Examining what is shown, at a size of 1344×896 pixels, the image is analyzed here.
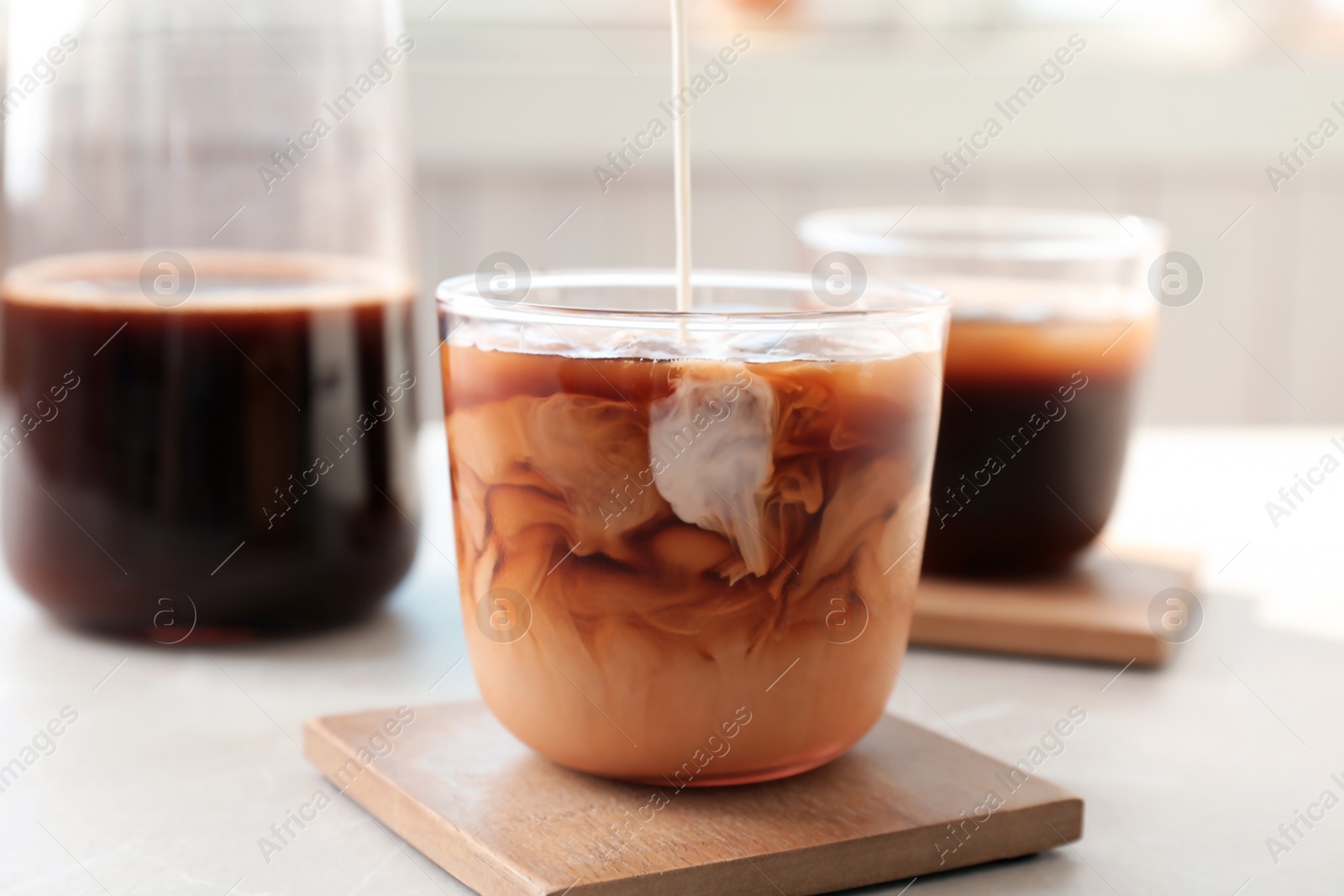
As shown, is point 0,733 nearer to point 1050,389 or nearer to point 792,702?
point 792,702

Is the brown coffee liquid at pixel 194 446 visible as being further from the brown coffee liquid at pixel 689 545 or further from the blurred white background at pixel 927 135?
the blurred white background at pixel 927 135

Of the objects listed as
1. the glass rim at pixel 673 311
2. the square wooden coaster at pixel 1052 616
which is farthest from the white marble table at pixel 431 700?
the glass rim at pixel 673 311

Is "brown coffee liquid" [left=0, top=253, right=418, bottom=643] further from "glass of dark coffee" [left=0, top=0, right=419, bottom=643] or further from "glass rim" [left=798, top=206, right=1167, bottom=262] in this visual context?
"glass rim" [left=798, top=206, right=1167, bottom=262]

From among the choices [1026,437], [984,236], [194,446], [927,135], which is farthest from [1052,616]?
[927,135]

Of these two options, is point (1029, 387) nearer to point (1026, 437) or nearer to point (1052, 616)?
point (1026, 437)

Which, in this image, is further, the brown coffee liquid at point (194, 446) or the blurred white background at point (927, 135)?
the blurred white background at point (927, 135)
